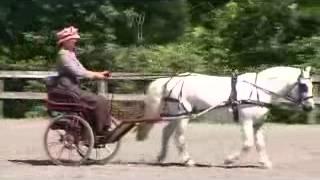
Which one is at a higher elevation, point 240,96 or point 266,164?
point 240,96

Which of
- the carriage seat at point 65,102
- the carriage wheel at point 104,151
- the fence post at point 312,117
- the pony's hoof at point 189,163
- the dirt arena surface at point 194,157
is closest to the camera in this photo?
the dirt arena surface at point 194,157

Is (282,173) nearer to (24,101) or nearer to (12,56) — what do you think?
(24,101)

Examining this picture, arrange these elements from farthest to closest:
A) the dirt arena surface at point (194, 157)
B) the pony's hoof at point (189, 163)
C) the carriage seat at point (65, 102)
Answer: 1. the pony's hoof at point (189, 163)
2. the carriage seat at point (65, 102)
3. the dirt arena surface at point (194, 157)

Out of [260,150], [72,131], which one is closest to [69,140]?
[72,131]

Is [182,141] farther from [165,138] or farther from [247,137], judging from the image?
[247,137]

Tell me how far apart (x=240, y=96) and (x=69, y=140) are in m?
2.36

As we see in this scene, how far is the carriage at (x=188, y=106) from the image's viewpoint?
11250 mm

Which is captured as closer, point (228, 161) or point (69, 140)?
point (69, 140)

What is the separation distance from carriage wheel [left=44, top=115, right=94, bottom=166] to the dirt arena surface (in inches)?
7.9

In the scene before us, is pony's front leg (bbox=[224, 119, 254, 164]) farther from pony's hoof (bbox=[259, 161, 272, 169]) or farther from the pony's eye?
the pony's eye

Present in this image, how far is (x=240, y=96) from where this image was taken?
1131 cm

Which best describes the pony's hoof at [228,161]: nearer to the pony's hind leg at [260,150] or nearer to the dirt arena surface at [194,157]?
the dirt arena surface at [194,157]

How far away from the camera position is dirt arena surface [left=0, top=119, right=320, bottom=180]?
10.4m

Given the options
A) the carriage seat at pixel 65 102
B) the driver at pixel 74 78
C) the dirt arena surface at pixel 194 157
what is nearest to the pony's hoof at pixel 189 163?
the dirt arena surface at pixel 194 157
